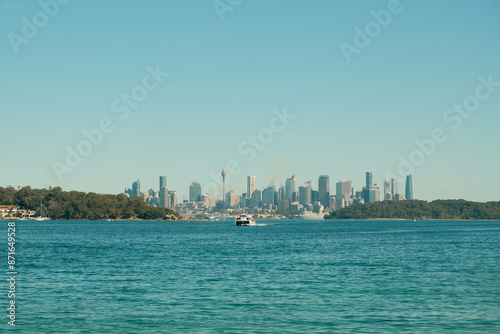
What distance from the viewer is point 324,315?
3584 centimetres

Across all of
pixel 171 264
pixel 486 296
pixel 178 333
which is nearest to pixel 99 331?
pixel 178 333

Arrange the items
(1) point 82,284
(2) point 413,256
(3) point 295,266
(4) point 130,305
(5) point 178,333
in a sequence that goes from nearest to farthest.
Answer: (5) point 178,333 < (4) point 130,305 < (1) point 82,284 < (3) point 295,266 < (2) point 413,256

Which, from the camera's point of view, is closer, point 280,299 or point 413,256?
point 280,299

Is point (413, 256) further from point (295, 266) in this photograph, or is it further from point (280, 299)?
point (280, 299)

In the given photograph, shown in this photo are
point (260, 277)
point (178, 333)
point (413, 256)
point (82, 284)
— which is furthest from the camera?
point (413, 256)

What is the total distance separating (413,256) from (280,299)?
45.3m

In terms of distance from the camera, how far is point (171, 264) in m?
67.8

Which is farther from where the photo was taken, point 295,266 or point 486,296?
point 295,266

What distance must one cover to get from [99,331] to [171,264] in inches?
1422

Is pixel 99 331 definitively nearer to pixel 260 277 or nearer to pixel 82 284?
pixel 82 284

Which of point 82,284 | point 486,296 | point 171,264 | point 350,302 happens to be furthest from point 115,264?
point 486,296

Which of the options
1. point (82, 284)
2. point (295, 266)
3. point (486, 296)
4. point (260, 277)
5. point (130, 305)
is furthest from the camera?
point (295, 266)

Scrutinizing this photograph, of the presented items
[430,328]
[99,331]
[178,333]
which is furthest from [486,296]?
[99,331]

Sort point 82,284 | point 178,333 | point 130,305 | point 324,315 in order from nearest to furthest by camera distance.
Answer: point 178,333
point 324,315
point 130,305
point 82,284
